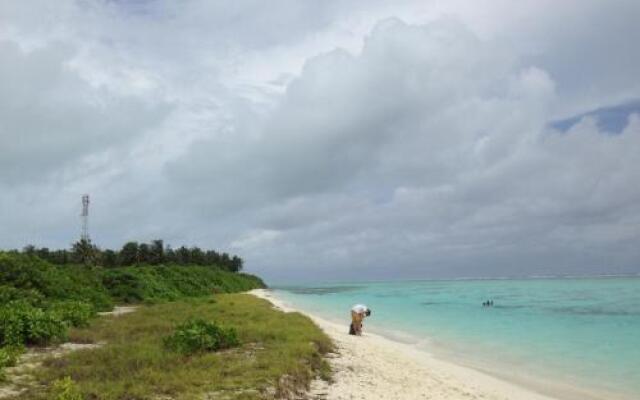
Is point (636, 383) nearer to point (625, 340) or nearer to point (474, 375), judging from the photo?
point (474, 375)

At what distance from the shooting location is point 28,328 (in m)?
17.1

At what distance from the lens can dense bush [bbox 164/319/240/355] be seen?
15.1 m

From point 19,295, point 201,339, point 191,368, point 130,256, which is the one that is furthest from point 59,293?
point 130,256

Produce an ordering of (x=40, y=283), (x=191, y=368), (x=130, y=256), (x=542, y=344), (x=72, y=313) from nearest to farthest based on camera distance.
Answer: (x=191, y=368) < (x=72, y=313) < (x=542, y=344) < (x=40, y=283) < (x=130, y=256)

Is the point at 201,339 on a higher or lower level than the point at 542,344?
higher

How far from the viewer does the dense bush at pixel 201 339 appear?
15.1 meters

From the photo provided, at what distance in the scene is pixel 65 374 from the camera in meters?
12.5

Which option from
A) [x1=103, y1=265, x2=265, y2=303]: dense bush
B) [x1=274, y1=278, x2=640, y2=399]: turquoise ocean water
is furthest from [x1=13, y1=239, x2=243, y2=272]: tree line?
[x1=274, y1=278, x2=640, y2=399]: turquoise ocean water

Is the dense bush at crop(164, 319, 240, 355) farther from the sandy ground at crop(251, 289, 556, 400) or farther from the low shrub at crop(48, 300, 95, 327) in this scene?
the low shrub at crop(48, 300, 95, 327)

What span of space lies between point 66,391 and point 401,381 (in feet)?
25.9

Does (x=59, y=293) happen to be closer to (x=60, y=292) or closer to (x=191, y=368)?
(x=60, y=292)

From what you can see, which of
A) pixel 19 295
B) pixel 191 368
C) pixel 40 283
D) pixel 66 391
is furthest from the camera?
pixel 40 283

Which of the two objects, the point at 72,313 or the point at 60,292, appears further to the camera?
the point at 60,292

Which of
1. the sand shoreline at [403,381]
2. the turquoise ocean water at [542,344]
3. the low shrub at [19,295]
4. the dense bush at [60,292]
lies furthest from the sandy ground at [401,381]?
the low shrub at [19,295]
